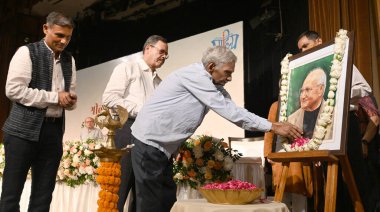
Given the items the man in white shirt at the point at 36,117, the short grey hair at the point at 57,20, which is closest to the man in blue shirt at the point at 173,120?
the man in white shirt at the point at 36,117

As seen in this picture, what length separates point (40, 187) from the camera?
7.04ft

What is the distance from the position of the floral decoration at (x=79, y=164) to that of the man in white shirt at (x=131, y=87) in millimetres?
515

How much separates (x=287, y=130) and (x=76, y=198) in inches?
78.5

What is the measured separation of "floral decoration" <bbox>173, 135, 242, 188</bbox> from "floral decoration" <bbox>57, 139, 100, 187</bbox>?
721 mm

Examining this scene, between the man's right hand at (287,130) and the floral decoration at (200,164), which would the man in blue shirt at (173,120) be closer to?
the man's right hand at (287,130)

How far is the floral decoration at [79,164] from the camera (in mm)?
3297

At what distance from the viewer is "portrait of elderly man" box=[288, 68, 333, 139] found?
224 centimetres

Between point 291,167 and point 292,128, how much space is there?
0.71m

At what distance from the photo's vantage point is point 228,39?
4.98 meters

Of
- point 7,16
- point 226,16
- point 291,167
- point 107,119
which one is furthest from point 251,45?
point 7,16

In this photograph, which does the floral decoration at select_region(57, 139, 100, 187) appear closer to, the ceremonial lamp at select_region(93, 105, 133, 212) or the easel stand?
the ceremonial lamp at select_region(93, 105, 133, 212)

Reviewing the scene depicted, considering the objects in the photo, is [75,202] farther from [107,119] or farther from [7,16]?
[7,16]

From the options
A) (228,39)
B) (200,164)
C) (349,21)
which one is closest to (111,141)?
(200,164)

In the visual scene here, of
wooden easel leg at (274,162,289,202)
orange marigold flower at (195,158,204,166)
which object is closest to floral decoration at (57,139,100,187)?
orange marigold flower at (195,158,204,166)
